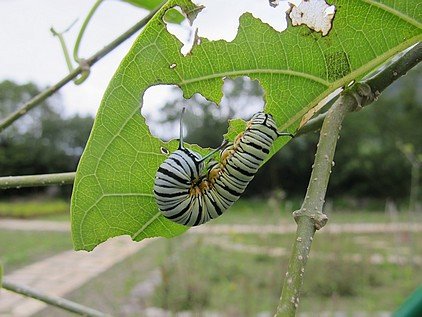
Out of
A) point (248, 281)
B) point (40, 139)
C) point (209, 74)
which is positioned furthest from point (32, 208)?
point (209, 74)

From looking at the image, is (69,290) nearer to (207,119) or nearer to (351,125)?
(207,119)

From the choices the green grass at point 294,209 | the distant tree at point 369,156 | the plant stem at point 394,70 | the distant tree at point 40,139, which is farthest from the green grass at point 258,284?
→ the distant tree at point 369,156

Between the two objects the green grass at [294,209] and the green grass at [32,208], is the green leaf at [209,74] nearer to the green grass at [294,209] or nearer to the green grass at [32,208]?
the green grass at [294,209]

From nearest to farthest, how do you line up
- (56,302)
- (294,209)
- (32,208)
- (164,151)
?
1. (164,151)
2. (56,302)
3. (294,209)
4. (32,208)

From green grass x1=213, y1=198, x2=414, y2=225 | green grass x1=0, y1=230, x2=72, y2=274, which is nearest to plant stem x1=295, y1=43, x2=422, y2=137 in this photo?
green grass x1=0, y1=230, x2=72, y2=274

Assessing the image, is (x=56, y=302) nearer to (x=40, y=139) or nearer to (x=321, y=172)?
(x=321, y=172)
